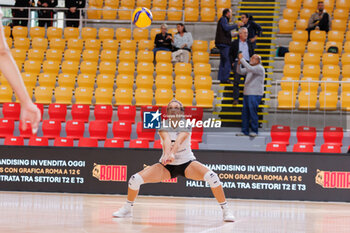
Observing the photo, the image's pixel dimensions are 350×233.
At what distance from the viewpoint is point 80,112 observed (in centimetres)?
1430

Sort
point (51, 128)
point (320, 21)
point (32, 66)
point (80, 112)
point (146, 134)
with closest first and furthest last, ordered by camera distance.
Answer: point (146, 134), point (51, 128), point (80, 112), point (32, 66), point (320, 21)

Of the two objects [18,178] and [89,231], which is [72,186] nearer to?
[18,178]

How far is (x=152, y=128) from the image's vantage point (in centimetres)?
1291

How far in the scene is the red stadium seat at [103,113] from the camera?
14039 mm

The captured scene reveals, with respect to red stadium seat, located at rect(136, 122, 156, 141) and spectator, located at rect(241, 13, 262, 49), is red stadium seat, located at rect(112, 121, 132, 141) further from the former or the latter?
spectator, located at rect(241, 13, 262, 49)

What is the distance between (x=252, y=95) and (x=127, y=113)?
3073mm

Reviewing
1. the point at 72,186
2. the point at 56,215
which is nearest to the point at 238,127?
the point at 72,186

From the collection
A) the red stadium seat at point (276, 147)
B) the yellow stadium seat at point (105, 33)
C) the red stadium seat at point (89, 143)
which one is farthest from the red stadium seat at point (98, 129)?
the yellow stadium seat at point (105, 33)

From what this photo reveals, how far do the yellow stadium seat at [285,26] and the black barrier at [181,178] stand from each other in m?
8.03

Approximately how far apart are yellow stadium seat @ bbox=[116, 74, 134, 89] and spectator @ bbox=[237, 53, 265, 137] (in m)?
3.53

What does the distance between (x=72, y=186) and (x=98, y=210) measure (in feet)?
8.37

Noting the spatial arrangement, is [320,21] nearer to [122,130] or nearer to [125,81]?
[125,81]

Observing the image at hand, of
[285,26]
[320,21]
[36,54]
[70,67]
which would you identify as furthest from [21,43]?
[320,21]

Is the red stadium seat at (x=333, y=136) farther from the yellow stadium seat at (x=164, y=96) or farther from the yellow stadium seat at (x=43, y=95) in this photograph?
the yellow stadium seat at (x=43, y=95)
